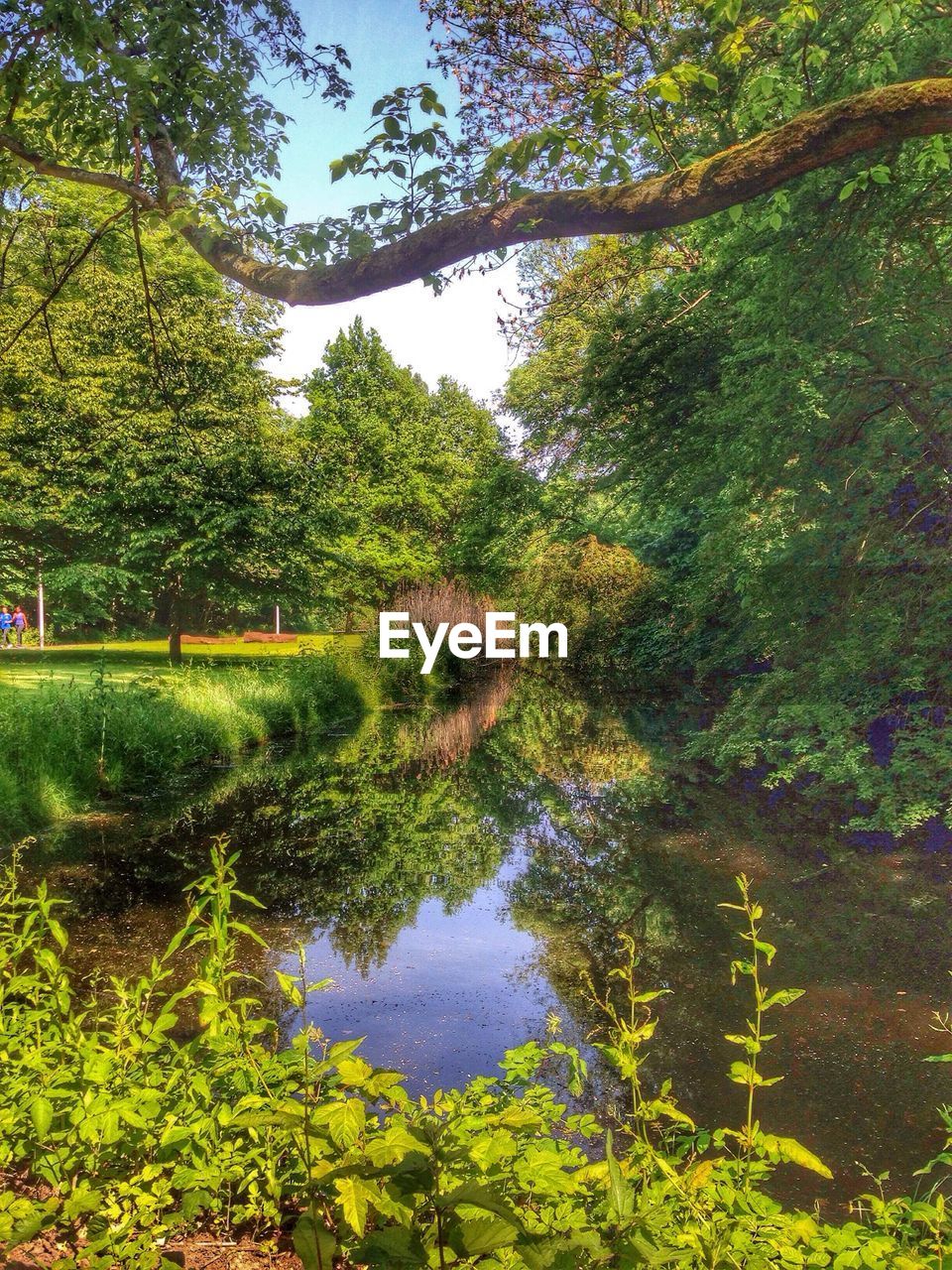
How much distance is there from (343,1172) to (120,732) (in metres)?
9.03

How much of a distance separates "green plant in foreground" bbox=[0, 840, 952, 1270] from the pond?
4.95 ft

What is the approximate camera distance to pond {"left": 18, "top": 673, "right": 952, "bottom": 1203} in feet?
12.1

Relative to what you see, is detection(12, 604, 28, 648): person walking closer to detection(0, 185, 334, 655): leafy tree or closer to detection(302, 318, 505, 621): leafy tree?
detection(0, 185, 334, 655): leafy tree

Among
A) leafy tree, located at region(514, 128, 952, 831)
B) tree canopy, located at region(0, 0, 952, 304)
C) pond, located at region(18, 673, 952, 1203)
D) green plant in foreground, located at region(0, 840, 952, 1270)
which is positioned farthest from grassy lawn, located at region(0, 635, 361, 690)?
green plant in foreground, located at region(0, 840, 952, 1270)

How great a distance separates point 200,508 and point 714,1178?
18.0 meters

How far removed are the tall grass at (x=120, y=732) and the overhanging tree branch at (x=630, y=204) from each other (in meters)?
5.48

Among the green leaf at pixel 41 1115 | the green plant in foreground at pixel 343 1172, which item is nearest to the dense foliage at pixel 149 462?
the green plant in foreground at pixel 343 1172

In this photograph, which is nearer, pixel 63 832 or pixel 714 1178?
pixel 714 1178

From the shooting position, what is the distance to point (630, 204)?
2865 mm

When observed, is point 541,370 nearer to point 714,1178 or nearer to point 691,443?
point 691,443

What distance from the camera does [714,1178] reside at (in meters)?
1.78

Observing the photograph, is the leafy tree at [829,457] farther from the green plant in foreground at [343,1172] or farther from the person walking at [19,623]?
the person walking at [19,623]

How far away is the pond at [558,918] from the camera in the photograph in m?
3.68

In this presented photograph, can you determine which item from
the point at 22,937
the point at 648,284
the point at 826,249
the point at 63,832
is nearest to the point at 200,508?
the point at 648,284
